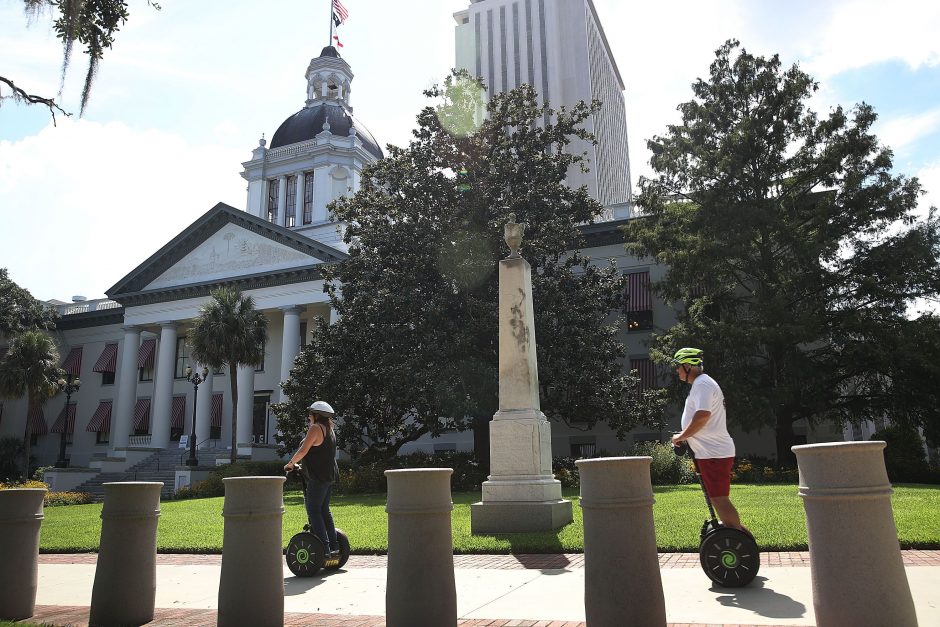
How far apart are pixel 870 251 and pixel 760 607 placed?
21476 millimetres

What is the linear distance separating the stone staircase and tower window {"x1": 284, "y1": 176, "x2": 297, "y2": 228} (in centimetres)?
1999

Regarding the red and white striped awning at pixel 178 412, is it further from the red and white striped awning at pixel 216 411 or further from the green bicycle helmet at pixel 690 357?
the green bicycle helmet at pixel 690 357

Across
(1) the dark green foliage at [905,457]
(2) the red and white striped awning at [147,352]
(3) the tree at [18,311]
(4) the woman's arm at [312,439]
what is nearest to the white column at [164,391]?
(2) the red and white striped awning at [147,352]

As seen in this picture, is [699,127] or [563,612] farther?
[699,127]

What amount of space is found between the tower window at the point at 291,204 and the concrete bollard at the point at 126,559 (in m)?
46.6

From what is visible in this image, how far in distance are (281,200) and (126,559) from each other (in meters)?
48.6

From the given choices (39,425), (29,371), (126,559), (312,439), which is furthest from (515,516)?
(39,425)

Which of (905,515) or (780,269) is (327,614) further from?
(780,269)

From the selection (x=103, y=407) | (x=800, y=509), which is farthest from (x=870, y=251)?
(x=103, y=407)

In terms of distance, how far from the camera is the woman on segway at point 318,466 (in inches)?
298

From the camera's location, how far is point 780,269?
78.6 feet

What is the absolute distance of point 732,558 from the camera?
5.73 metres

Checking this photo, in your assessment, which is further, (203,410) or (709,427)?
(203,410)

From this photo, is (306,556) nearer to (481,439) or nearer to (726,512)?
(726,512)
